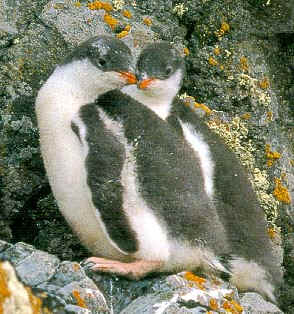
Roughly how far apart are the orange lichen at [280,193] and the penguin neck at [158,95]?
3.50 ft

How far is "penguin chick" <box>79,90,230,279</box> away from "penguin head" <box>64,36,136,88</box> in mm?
273

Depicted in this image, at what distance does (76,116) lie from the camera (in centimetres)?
403

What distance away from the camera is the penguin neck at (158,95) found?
441cm

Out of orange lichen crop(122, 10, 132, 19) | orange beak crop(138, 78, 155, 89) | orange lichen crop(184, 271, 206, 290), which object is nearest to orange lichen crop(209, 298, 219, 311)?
orange lichen crop(184, 271, 206, 290)

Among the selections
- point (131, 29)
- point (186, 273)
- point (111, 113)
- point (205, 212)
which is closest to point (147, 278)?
point (186, 273)

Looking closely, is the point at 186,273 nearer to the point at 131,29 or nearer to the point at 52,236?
the point at 52,236

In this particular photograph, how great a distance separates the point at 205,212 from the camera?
388cm

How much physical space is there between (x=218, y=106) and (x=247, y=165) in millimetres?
449

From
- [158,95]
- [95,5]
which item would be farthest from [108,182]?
[95,5]

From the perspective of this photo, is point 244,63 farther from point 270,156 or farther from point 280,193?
point 280,193

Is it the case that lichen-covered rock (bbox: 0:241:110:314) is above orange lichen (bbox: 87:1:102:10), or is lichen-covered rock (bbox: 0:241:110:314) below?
below

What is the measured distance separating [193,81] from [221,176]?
1.09 metres

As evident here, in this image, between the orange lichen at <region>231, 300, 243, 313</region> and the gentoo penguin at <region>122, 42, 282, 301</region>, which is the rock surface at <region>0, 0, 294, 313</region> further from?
the orange lichen at <region>231, 300, 243, 313</region>

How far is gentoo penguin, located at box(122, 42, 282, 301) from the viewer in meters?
4.22
